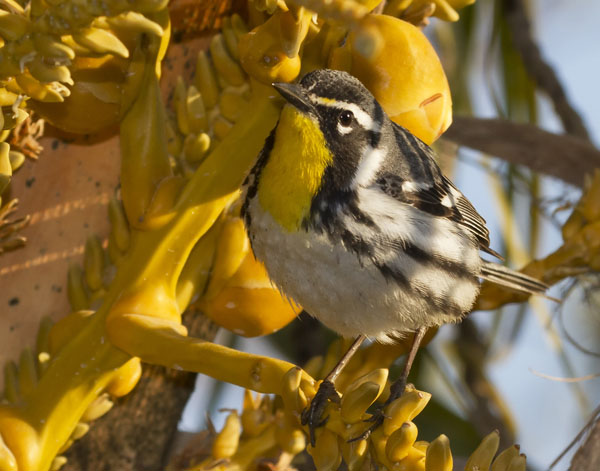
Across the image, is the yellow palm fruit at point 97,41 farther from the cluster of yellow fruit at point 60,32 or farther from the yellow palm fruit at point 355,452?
the yellow palm fruit at point 355,452

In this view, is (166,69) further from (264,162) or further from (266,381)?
(266,381)

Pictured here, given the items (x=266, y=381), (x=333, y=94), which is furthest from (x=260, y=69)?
(x=266, y=381)

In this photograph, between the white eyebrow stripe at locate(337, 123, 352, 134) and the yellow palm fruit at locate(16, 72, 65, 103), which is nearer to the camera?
the yellow palm fruit at locate(16, 72, 65, 103)

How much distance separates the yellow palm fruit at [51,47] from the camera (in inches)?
25.8

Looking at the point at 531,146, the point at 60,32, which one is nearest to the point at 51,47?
the point at 60,32

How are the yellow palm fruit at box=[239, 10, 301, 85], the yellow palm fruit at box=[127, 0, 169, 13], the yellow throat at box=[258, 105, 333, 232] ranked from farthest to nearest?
the yellow throat at box=[258, 105, 333, 232] → the yellow palm fruit at box=[239, 10, 301, 85] → the yellow palm fruit at box=[127, 0, 169, 13]

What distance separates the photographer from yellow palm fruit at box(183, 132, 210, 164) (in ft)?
3.77

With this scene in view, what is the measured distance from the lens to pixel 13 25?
2.23ft

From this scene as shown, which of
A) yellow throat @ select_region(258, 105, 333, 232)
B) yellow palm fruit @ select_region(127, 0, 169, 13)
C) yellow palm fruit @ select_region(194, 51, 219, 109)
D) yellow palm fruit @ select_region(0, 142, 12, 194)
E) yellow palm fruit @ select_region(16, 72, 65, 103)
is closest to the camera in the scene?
yellow palm fruit @ select_region(127, 0, 169, 13)

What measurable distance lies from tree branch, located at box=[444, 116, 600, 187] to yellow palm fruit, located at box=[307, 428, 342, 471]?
775 mm

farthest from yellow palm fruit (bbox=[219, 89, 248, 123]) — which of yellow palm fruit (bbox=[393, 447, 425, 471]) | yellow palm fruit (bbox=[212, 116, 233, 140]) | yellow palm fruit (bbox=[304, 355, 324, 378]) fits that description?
yellow palm fruit (bbox=[393, 447, 425, 471])

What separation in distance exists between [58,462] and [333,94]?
1.81ft

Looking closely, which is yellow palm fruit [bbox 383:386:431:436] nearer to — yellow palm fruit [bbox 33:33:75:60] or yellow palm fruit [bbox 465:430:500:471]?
yellow palm fruit [bbox 465:430:500:471]

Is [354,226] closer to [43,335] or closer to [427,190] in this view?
[427,190]
